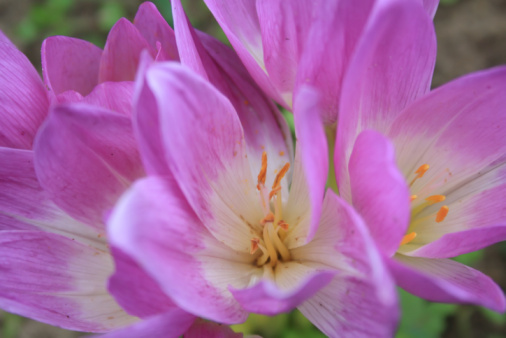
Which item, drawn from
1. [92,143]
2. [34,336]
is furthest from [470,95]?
[34,336]

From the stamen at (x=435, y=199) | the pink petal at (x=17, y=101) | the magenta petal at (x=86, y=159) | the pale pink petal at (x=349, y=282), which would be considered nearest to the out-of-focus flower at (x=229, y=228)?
the pale pink petal at (x=349, y=282)

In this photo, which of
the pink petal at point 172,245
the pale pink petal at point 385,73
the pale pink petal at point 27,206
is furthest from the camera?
the pale pink petal at point 27,206

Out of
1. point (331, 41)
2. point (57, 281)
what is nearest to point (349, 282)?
point (331, 41)

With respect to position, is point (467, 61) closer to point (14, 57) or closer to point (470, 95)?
point (470, 95)

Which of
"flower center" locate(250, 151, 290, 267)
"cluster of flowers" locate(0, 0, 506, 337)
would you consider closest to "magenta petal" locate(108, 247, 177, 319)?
"cluster of flowers" locate(0, 0, 506, 337)

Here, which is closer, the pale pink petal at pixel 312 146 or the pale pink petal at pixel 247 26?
the pale pink petal at pixel 312 146

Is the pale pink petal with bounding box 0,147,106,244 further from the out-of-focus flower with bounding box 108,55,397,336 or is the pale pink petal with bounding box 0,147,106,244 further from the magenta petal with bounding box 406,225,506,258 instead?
the magenta petal with bounding box 406,225,506,258

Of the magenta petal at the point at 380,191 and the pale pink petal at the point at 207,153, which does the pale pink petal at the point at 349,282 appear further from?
the pale pink petal at the point at 207,153
